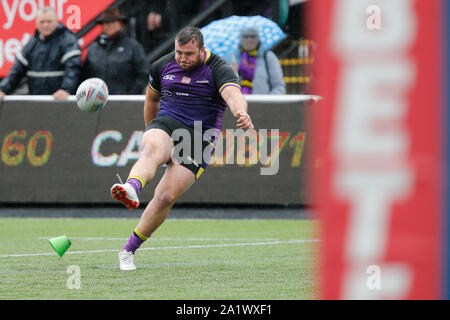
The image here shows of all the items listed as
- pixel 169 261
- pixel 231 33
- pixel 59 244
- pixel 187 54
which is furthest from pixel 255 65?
pixel 59 244

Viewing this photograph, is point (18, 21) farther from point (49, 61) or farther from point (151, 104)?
point (151, 104)

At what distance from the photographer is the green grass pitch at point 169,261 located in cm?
595

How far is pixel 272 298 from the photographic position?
5.55 metres

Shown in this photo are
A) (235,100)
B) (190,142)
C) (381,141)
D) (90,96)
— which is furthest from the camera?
(90,96)

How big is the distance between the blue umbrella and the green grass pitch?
3.20 m

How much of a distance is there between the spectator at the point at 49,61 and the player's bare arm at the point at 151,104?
5.34m

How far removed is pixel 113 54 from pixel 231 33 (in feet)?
7.20

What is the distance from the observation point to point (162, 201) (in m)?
7.24

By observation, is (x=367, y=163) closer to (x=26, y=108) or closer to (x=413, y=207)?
(x=413, y=207)

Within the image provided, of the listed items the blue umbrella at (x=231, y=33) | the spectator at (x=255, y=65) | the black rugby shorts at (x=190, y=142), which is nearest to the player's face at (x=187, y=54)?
the black rugby shorts at (x=190, y=142)

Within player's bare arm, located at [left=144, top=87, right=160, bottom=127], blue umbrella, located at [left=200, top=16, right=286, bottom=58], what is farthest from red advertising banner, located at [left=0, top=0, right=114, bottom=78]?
player's bare arm, located at [left=144, top=87, right=160, bottom=127]

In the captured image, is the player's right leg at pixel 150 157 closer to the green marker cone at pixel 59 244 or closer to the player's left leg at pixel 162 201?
the player's left leg at pixel 162 201
